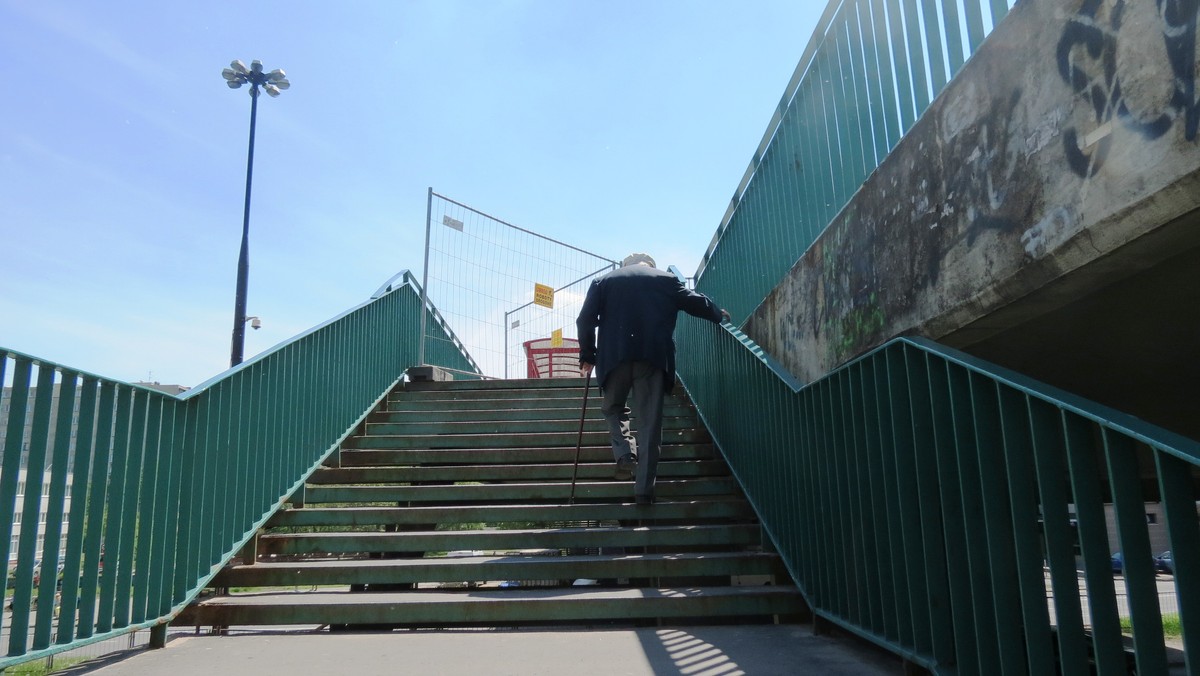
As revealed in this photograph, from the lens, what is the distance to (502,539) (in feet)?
15.5

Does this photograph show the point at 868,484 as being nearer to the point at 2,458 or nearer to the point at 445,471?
the point at 2,458

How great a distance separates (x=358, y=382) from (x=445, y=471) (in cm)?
138

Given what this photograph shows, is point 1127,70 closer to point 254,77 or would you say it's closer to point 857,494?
point 857,494

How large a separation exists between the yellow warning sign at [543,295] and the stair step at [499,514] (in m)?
6.74

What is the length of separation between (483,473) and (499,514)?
75 cm

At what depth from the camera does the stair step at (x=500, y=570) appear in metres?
4.33

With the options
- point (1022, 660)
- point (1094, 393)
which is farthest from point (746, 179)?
point (1022, 660)

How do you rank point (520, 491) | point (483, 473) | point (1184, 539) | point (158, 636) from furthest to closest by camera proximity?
1. point (483, 473)
2. point (520, 491)
3. point (158, 636)
4. point (1184, 539)

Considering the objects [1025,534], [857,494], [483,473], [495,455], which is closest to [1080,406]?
[1025,534]

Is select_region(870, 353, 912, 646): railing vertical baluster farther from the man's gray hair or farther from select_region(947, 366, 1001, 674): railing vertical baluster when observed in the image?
the man's gray hair

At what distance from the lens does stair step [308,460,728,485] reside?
563 centimetres

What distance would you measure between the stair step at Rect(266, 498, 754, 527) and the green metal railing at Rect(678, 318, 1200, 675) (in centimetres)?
109

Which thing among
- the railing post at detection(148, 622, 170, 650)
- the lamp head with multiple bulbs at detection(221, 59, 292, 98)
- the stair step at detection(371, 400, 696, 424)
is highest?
the lamp head with multiple bulbs at detection(221, 59, 292, 98)

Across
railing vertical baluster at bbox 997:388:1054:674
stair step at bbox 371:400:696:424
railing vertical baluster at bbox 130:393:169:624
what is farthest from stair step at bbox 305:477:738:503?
railing vertical baluster at bbox 997:388:1054:674
